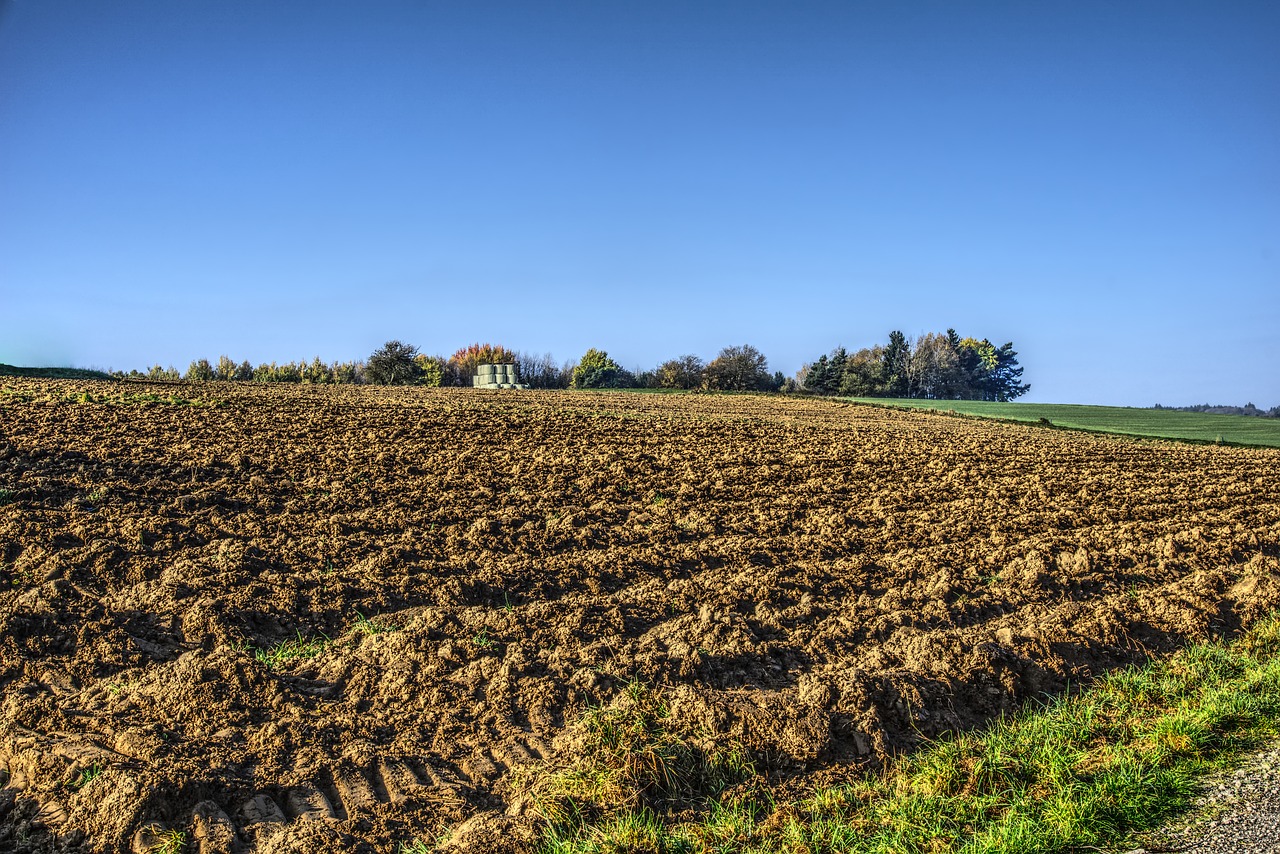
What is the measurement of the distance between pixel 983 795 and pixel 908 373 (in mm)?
56145

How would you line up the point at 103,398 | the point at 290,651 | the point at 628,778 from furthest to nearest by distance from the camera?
the point at 103,398 < the point at 290,651 < the point at 628,778

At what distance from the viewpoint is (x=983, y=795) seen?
449 centimetres

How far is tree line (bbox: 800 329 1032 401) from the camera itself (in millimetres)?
53562

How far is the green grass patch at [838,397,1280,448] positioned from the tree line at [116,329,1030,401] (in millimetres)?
10645

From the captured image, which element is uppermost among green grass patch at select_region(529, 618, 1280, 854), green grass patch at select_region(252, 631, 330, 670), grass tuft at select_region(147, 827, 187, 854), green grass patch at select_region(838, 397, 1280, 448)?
green grass patch at select_region(838, 397, 1280, 448)

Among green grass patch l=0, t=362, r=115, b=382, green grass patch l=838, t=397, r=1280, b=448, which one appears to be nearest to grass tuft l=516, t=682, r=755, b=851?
green grass patch l=0, t=362, r=115, b=382

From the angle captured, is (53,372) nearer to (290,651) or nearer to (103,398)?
(103,398)

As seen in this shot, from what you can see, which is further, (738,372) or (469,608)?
(738,372)

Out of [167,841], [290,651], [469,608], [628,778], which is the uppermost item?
[469,608]

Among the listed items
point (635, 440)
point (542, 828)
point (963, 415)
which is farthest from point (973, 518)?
point (963, 415)

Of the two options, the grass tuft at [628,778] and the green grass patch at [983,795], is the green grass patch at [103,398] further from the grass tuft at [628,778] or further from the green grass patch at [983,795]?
the green grass patch at [983,795]

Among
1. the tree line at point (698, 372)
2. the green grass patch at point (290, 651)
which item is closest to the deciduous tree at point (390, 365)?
the tree line at point (698, 372)

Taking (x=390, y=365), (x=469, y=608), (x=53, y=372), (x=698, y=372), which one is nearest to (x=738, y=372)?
(x=698, y=372)

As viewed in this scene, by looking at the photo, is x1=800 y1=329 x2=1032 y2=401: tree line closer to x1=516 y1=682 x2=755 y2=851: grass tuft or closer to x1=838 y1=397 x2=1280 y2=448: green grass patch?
x1=838 y1=397 x2=1280 y2=448: green grass patch
